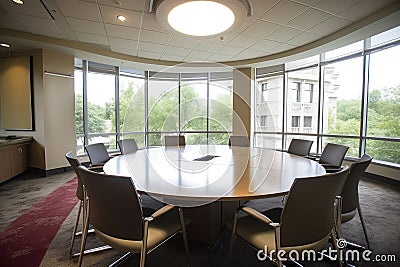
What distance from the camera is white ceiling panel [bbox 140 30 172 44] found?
3904mm

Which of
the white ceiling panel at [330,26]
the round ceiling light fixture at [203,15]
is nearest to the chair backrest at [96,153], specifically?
the round ceiling light fixture at [203,15]

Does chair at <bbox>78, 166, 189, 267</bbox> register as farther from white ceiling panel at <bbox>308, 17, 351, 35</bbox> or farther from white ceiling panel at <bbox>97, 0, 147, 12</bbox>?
white ceiling panel at <bbox>308, 17, 351, 35</bbox>

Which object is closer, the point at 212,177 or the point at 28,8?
the point at 212,177

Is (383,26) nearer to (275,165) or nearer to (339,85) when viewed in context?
(339,85)

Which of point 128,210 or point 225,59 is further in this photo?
point 225,59

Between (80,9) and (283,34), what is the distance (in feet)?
10.9

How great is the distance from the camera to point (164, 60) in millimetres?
5805

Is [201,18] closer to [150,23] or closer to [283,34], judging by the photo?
[150,23]

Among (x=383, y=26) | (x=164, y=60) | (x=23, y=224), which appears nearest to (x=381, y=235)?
(x=383, y=26)

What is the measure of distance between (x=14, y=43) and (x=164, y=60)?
3.06 m

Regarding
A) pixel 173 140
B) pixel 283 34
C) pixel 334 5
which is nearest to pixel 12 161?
pixel 173 140

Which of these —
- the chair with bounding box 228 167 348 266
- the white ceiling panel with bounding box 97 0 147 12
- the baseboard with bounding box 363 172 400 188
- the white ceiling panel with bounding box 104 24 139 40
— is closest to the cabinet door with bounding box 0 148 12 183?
the white ceiling panel with bounding box 104 24 139 40

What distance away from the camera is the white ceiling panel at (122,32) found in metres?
3.63

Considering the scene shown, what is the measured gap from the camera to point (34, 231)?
2.39 meters
